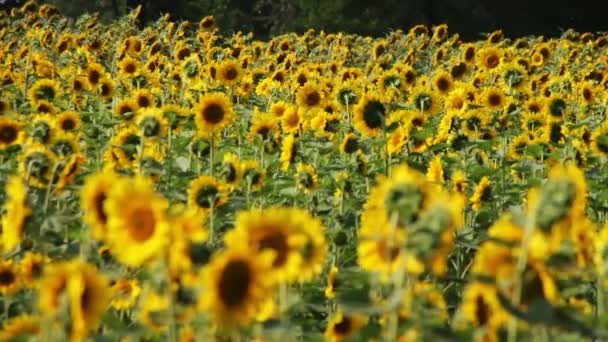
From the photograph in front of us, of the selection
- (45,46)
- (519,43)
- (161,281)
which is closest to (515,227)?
(161,281)

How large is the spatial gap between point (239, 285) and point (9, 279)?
117cm

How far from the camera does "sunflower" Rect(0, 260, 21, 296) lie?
289 centimetres

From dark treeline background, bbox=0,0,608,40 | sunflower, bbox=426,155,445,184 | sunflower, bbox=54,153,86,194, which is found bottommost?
sunflower, bbox=54,153,86,194

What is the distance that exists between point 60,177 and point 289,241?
145 centimetres

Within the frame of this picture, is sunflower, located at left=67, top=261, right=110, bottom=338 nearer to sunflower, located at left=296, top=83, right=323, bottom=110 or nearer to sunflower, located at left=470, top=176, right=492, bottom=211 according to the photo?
sunflower, located at left=470, top=176, right=492, bottom=211

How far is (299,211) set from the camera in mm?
2377

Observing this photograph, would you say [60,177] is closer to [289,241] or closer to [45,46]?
[289,241]

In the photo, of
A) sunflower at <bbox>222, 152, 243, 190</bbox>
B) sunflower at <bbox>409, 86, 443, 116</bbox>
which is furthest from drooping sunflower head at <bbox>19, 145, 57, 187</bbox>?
sunflower at <bbox>409, 86, 443, 116</bbox>

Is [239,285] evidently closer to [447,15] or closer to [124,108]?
[124,108]

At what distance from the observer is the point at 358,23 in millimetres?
24844

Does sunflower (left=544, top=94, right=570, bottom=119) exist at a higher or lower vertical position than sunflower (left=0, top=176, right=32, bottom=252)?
higher

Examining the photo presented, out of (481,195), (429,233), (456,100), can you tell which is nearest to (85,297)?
(429,233)

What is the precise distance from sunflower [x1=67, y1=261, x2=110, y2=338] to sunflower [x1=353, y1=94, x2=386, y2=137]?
8.92 feet

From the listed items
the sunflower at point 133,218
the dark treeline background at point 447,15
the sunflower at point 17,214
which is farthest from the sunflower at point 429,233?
the dark treeline background at point 447,15
